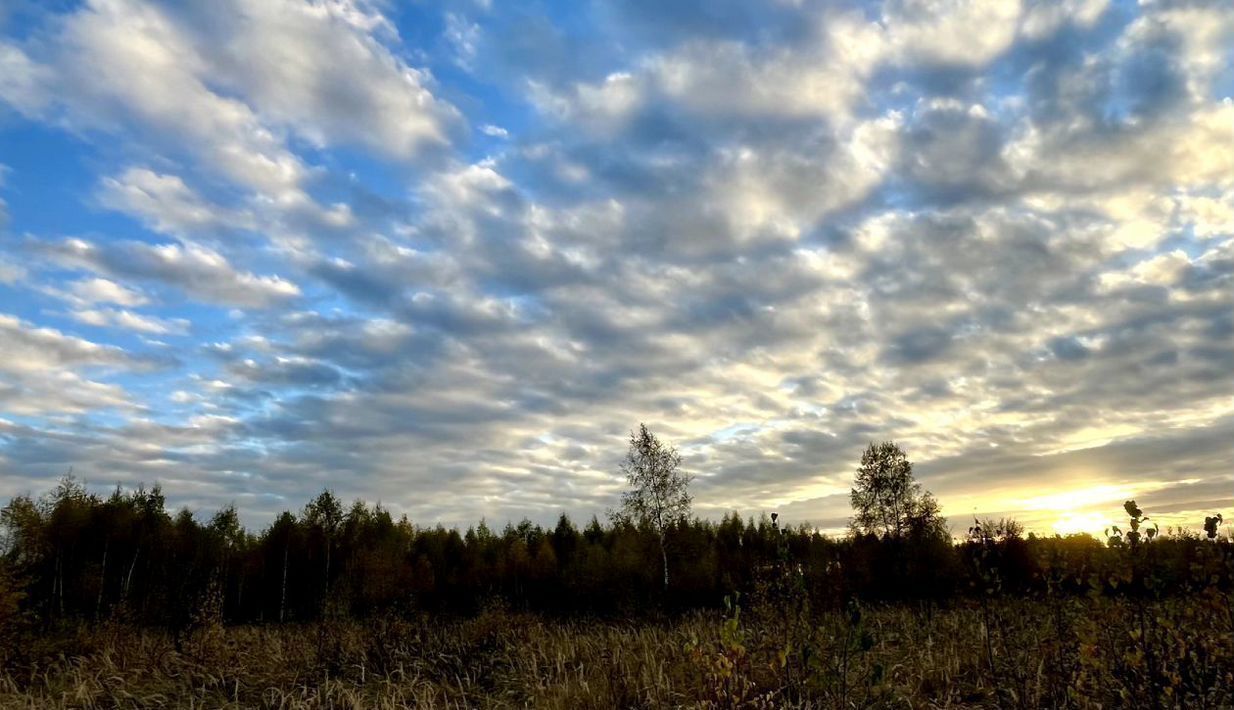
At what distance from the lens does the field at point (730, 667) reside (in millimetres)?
6793

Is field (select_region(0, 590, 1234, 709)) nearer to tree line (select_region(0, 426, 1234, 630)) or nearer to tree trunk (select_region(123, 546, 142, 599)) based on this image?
tree line (select_region(0, 426, 1234, 630))

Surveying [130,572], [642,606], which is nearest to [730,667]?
[642,606]

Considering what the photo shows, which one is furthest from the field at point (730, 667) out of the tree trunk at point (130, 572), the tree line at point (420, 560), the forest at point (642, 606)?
the tree trunk at point (130, 572)

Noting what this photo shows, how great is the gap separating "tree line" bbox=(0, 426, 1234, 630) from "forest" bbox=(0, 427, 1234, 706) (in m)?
0.19

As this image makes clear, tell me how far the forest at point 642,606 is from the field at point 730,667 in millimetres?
60

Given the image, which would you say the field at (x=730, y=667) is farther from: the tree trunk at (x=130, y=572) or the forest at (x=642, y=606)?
the tree trunk at (x=130, y=572)

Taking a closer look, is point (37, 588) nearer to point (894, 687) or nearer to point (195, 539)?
point (195, 539)

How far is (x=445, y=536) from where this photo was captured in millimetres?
70438

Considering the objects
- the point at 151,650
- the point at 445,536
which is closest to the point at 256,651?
the point at 151,650

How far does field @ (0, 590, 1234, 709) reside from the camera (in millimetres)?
6793

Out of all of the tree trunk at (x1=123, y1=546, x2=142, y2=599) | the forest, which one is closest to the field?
the forest

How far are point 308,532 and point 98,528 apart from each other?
1382 cm

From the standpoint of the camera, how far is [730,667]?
20.2 feet

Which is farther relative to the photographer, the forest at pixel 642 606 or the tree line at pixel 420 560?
the tree line at pixel 420 560
